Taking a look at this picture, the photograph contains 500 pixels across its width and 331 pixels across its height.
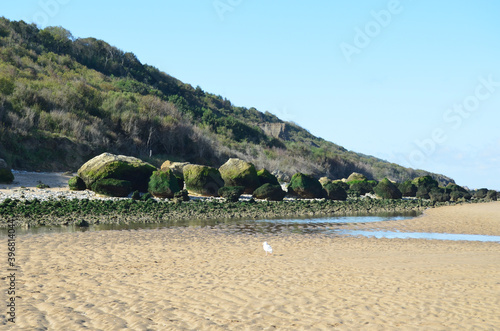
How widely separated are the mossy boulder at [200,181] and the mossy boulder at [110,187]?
A: 4507 mm

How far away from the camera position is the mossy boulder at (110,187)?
78.1ft

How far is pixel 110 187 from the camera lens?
939 inches

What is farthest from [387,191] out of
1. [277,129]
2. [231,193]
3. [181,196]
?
[277,129]

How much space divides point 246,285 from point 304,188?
23532 mm

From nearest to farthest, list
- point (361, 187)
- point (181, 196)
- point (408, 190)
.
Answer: point (181, 196) → point (361, 187) → point (408, 190)

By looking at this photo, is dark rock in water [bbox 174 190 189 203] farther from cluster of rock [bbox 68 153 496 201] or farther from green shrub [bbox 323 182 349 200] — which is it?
green shrub [bbox 323 182 349 200]

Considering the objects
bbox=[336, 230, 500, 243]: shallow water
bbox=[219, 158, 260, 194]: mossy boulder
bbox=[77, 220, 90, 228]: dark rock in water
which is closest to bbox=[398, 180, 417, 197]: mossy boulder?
bbox=[219, 158, 260, 194]: mossy boulder

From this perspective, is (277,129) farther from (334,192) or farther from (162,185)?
(162,185)

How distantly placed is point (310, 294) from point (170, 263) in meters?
3.90

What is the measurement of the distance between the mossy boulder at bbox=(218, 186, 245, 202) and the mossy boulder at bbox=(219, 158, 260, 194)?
3.12 meters

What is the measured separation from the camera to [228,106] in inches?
4225

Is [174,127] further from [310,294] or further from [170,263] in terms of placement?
[310,294]

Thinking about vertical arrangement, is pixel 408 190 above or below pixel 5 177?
above

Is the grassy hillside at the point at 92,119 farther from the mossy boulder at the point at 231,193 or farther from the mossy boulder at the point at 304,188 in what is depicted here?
the mossy boulder at the point at 304,188
